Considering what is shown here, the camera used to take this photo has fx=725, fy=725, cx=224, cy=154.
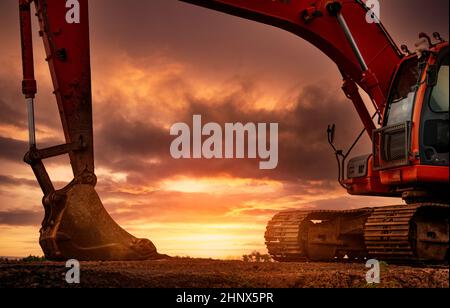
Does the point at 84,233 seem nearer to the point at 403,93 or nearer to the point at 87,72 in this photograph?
→ the point at 87,72

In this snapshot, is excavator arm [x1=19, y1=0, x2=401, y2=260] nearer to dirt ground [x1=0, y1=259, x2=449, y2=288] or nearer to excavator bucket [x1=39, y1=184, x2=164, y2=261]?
excavator bucket [x1=39, y1=184, x2=164, y2=261]

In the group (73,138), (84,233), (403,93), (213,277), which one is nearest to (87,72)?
(73,138)

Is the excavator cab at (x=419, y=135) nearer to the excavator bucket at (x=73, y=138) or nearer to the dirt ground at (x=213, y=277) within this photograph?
the dirt ground at (x=213, y=277)

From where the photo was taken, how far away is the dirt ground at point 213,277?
703 centimetres

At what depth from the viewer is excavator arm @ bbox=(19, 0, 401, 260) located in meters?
9.52

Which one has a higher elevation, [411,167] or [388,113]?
[388,113]

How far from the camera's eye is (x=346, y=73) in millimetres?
11398

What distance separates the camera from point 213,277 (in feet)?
24.2

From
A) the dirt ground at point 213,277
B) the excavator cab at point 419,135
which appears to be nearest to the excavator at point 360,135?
the excavator cab at point 419,135

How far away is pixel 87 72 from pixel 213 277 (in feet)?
13.4

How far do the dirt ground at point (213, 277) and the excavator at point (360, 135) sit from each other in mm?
700
